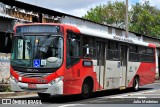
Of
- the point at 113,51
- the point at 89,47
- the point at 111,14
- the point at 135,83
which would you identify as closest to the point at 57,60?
the point at 89,47

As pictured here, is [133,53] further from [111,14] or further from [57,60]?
[111,14]

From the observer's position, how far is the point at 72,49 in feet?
46.1

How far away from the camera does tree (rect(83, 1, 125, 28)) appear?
66.2m

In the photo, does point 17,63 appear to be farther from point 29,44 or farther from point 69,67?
point 69,67

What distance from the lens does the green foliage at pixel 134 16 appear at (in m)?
66.6

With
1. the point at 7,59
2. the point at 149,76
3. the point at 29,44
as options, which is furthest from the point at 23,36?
the point at 149,76

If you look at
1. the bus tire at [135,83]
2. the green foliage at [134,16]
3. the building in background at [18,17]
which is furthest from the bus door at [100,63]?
the green foliage at [134,16]

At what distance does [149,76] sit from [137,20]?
157 feet

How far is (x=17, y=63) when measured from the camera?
13727mm

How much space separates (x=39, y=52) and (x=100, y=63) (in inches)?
150

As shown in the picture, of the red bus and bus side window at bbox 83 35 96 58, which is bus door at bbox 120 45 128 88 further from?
bus side window at bbox 83 35 96 58

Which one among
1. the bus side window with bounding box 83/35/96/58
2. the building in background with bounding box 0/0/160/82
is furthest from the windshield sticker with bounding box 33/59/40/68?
the building in background with bounding box 0/0/160/82

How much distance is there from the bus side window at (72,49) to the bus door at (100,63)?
76.2 inches

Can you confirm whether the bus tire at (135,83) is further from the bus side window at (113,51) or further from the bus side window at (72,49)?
the bus side window at (72,49)
